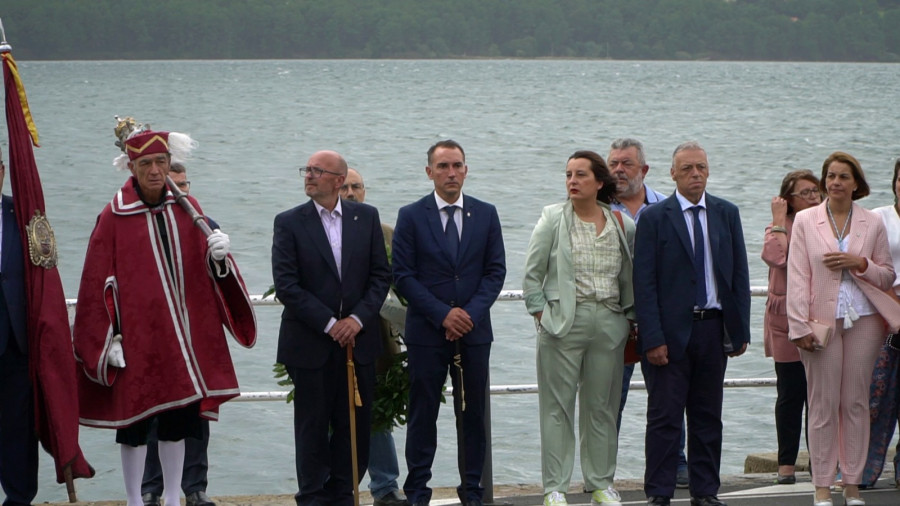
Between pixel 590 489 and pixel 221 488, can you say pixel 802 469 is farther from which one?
pixel 221 488

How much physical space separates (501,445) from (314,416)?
27.0 feet

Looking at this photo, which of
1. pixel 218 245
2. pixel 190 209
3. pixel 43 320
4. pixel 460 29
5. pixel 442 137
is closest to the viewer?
pixel 43 320

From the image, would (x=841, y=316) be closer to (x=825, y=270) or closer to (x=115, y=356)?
(x=825, y=270)

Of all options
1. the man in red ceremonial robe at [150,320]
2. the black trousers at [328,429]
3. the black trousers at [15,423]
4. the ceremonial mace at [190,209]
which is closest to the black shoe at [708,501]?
the black trousers at [328,429]

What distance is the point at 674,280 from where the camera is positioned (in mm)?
6867

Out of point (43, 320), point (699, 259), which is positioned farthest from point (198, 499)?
point (699, 259)

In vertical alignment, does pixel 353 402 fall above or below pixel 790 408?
above

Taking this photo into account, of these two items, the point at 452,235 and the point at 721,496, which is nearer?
the point at 452,235

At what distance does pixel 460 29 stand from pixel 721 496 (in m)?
103

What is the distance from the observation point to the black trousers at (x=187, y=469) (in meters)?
7.00

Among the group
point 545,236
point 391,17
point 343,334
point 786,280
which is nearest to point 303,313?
point 343,334

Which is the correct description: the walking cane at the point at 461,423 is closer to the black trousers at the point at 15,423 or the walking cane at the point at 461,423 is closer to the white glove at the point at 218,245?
the white glove at the point at 218,245

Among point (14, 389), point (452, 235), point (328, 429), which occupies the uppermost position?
point (452, 235)

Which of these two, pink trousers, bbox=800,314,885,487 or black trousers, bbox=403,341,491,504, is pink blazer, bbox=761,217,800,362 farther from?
black trousers, bbox=403,341,491,504
